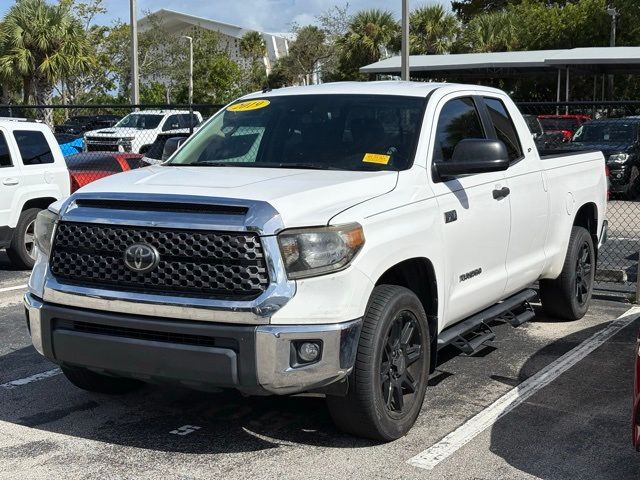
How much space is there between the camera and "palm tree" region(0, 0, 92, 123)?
3256 centimetres

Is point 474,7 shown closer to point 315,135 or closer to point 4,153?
point 4,153

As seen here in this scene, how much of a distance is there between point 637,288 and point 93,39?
4241 centimetres

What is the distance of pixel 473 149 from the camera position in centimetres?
549

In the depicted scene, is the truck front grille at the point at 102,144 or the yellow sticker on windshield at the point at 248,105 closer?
the yellow sticker on windshield at the point at 248,105

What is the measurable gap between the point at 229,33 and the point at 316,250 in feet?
215

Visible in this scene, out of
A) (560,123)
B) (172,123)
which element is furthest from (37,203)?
(560,123)

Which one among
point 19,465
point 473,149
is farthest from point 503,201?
point 19,465

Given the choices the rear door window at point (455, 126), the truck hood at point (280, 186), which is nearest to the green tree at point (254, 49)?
the rear door window at point (455, 126)

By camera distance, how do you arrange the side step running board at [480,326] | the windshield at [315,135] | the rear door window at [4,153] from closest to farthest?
the windshield at [315,135] < the side step running board at [480,326] < the rear door window at [4,153]

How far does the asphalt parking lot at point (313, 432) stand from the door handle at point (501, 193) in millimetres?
1228

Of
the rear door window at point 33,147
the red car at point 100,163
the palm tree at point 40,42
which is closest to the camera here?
the rear door window at point 33,147

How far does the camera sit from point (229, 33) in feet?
223

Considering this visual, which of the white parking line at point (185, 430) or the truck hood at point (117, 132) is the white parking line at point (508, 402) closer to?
the white parking line at point (185, 430)

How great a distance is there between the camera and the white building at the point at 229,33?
2640 inches
